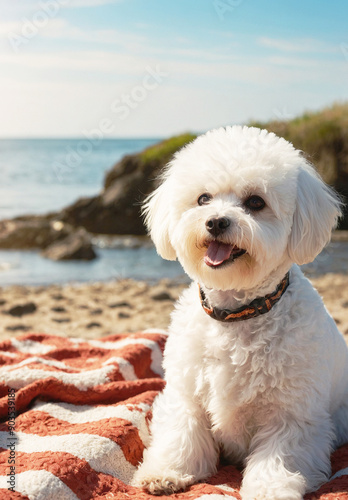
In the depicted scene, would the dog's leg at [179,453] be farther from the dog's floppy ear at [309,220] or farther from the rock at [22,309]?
the rock at [22,309]

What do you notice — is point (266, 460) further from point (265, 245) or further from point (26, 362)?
point (26, 362)

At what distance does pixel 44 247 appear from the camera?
36.6ft

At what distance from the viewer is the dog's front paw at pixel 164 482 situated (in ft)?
7.34

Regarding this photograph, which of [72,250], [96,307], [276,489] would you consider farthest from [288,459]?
[72,250]

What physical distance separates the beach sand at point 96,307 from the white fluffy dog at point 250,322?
7.40 feet

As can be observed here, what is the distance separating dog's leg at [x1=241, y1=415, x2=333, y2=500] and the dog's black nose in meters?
0.80

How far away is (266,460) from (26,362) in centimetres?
173

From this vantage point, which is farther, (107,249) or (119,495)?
(107,249)

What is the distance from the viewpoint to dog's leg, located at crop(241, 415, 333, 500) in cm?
208

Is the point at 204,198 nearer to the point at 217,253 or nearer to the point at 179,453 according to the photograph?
the point at 217,253

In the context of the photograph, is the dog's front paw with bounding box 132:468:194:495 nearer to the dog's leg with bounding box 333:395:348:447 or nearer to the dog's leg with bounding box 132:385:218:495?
the dog's leg with bounding box 132:385:218:495

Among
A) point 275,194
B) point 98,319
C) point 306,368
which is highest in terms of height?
point 275,194

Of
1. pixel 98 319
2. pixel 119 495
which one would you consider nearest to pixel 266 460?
pixel 119 495

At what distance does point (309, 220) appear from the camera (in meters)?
2.18
